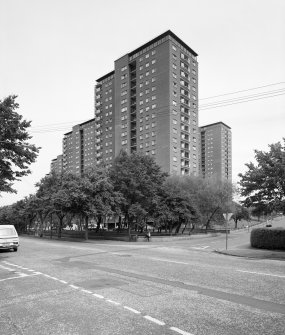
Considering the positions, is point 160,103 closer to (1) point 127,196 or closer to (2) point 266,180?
(1) point 127,196

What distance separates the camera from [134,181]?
4038cm

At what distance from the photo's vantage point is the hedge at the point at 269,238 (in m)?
26.6

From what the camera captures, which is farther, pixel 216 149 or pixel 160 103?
pixel 216 149

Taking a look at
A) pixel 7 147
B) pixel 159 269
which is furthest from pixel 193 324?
pixel 7 147

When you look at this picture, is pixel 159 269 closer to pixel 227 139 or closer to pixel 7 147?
pixel 7 147

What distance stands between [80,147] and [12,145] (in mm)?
141018

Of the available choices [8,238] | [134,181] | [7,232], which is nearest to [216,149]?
[134,181]

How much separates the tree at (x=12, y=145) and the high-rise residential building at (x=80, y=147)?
124 metres

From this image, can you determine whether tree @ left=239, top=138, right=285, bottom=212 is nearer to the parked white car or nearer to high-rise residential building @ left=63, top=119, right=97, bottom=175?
the parked white car

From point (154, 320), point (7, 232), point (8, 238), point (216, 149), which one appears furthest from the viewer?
point (216, 149)

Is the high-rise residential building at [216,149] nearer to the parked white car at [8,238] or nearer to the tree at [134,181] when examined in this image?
the tree at [134,181]

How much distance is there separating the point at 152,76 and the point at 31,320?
102545 millimetres

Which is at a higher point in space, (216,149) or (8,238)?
(216,149)

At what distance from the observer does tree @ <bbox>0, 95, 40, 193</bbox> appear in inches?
883
